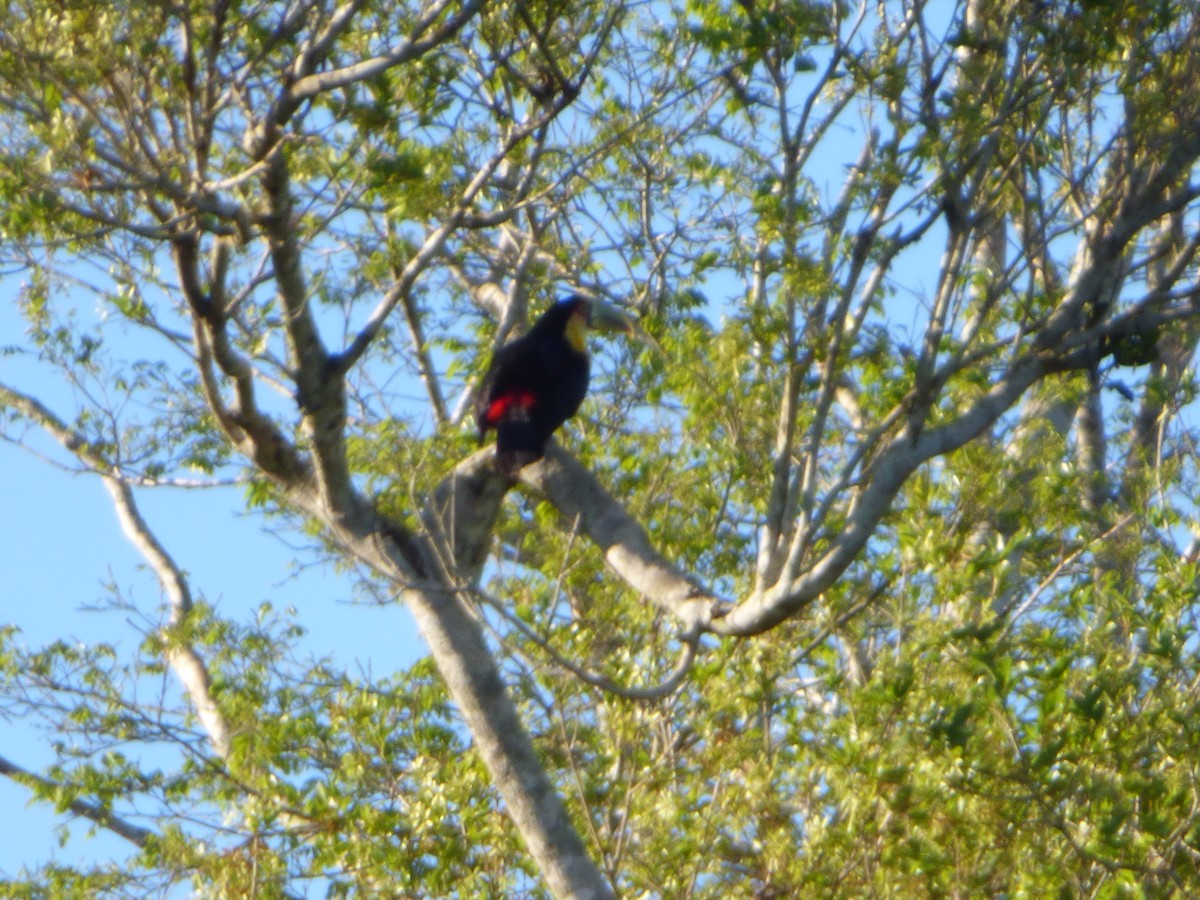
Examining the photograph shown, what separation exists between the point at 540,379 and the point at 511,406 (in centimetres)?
24

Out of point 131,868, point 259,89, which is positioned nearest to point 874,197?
point 259,89

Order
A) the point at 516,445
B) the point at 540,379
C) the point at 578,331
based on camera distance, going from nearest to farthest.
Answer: the point at 516,445, the point at 540,379, the point at 578,331

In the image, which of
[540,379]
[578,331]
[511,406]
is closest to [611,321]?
[578,331]

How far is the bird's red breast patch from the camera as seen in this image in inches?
222

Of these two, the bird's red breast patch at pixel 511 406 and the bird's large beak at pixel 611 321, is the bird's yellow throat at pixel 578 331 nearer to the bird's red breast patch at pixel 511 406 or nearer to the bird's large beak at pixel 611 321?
the bird's large beak at pixel 611 321

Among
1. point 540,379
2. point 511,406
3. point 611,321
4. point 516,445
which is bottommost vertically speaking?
point 516,445

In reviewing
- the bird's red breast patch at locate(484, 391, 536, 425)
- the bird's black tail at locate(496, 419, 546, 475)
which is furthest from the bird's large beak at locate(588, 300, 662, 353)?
the bird's black tail at locate(496, 419, 546, 475)

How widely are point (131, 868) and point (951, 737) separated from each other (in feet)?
11.9

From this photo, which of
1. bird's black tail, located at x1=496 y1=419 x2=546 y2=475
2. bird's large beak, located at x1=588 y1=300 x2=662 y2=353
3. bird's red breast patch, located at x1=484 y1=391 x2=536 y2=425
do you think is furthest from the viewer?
bird's large beak, located at x1=588 y1=300 x2=662 y2=353

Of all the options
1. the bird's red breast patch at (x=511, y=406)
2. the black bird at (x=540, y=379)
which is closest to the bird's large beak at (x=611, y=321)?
the black bird at (x=540, y=379)

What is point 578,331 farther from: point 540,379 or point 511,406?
point 511,406

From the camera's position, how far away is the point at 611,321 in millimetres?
6387

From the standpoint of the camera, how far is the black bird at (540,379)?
18.3ft

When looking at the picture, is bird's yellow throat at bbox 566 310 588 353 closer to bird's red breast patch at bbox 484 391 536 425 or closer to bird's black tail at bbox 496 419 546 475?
bird's red breast patch at bbox 484 391 536 425
